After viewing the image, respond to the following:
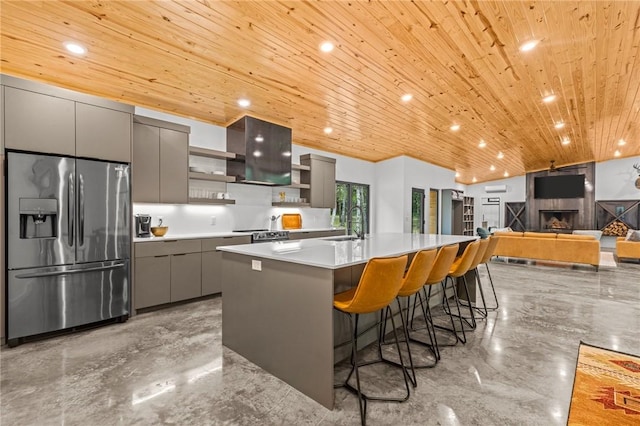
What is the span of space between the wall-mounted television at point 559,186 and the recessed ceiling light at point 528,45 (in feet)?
34.2

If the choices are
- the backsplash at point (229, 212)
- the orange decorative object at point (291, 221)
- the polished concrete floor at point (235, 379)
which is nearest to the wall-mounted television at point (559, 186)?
the polished concrete floor at point (235, 379)

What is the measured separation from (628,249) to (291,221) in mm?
8235

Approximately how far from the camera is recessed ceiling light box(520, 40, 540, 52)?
308 centimetres

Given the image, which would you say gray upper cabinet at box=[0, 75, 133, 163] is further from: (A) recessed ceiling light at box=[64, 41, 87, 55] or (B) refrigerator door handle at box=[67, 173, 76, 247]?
(A) recessed ceiling light at box=[64, 41, 87, 55]

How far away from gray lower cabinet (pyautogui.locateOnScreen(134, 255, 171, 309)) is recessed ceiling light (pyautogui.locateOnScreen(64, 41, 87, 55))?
7.42 ft

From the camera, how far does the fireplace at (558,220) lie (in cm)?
1105

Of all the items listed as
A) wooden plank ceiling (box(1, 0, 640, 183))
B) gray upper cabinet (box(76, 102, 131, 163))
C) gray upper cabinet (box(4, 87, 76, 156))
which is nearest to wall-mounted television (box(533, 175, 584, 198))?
wooden plank ceiling (box(1, 0, 640, 183))

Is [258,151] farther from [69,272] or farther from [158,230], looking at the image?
[69,272]

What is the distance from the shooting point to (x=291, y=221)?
6.17 meters

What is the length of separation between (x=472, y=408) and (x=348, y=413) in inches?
31.9

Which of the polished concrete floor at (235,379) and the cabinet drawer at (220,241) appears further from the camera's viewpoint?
the cabinet drawer at (220,241)

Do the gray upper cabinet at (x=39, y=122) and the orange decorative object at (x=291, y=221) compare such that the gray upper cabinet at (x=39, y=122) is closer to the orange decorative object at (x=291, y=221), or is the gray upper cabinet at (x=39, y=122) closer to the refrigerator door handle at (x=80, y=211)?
the refrigerator door handle at (x=80, y=211)

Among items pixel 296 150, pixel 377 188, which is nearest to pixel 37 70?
pixel 296 150

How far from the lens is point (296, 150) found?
6520 mm
